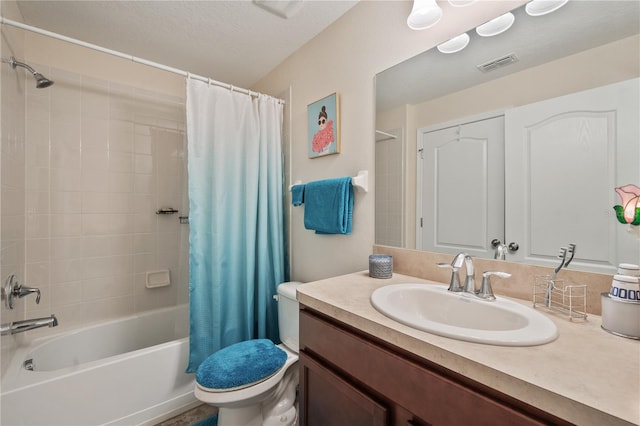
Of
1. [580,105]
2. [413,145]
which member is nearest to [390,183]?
[413,145]

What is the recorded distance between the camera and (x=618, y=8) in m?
0.77

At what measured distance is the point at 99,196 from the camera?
1906 mm

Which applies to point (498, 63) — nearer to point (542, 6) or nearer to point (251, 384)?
point (542, 6)

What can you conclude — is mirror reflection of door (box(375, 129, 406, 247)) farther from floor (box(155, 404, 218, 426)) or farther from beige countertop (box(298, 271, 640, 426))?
floor (box(155, 404, 218, 426))

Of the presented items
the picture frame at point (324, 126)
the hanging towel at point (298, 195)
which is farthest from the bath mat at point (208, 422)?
the picture frame at point (324, 126)

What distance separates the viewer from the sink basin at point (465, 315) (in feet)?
1.98

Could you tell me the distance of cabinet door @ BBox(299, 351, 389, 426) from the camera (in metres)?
0.72

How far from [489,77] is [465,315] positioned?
0.87 metres

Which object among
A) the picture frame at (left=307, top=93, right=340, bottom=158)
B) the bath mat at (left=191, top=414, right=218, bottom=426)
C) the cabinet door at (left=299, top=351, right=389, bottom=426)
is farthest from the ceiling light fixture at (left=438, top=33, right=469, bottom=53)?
the bath mat at (left=191, top=414, right=218, bottom=426)

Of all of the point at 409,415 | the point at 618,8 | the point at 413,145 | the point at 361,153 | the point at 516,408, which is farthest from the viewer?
the point at 361,153

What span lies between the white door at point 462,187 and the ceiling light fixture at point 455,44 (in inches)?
12.3

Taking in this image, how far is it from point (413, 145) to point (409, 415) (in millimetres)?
1031

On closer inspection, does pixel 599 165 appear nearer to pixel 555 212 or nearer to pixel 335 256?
pixel 555 212

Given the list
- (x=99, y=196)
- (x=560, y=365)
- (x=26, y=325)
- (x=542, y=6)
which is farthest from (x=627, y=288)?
(x=99, y=196)
